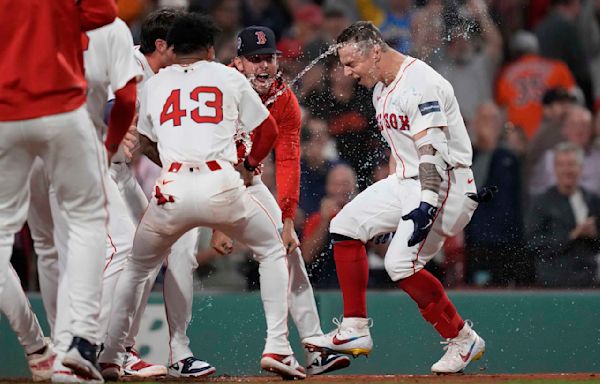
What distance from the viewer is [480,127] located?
405 inches

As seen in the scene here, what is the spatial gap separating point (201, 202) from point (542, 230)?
163 inches

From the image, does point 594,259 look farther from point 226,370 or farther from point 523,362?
point 226,370

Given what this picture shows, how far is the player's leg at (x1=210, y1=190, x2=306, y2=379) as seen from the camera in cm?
629

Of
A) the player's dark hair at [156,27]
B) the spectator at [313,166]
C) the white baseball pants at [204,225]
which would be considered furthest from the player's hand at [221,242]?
the spectator at [313,166]

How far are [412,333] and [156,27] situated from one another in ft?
9.94

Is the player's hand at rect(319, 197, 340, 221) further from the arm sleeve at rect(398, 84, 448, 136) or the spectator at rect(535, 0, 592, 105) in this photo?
the spectator at rect(535, 0, 592, 105)

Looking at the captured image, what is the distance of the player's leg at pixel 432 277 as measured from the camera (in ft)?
23.2

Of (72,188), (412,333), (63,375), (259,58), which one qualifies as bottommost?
(412,333)

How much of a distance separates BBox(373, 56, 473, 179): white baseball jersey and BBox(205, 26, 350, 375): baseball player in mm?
600

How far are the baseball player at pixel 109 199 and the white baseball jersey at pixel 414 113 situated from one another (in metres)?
1.71

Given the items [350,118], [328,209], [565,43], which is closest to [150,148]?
[328,209]

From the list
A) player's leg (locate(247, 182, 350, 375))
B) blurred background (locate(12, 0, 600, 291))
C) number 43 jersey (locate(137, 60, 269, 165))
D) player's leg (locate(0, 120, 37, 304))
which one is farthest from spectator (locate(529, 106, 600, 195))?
player's leg (locate(0, 120, 37, 304))

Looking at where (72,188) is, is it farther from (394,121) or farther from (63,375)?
(394,121)

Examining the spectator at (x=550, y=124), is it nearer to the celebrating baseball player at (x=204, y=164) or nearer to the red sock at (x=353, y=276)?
the red sock at (x=353, y=276)
